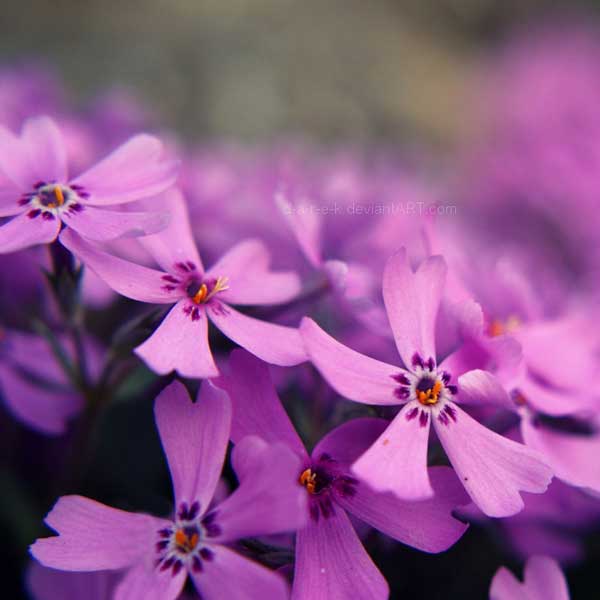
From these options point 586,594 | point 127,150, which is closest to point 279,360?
point 127,150

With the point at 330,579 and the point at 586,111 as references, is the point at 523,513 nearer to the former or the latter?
the point at 330,579

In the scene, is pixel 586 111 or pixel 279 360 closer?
pixel 279 360

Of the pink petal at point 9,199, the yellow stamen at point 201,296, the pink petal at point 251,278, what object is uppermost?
the pink petal at point 251,278

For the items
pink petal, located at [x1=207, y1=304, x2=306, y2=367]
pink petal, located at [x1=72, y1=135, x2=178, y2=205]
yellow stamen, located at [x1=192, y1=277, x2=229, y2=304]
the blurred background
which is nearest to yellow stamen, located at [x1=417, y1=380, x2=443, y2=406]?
pink petal, located at [x1=207, y1=304, x2=306, y2=367]

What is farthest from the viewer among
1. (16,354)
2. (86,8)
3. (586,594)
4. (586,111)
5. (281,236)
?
(86,8)

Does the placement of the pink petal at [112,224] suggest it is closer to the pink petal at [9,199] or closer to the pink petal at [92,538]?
the pink petal at [9,199]

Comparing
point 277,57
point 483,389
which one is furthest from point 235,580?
point 277,57

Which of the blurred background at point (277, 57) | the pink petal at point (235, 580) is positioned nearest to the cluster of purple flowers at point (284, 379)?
the pink petal at point (235, 580)
